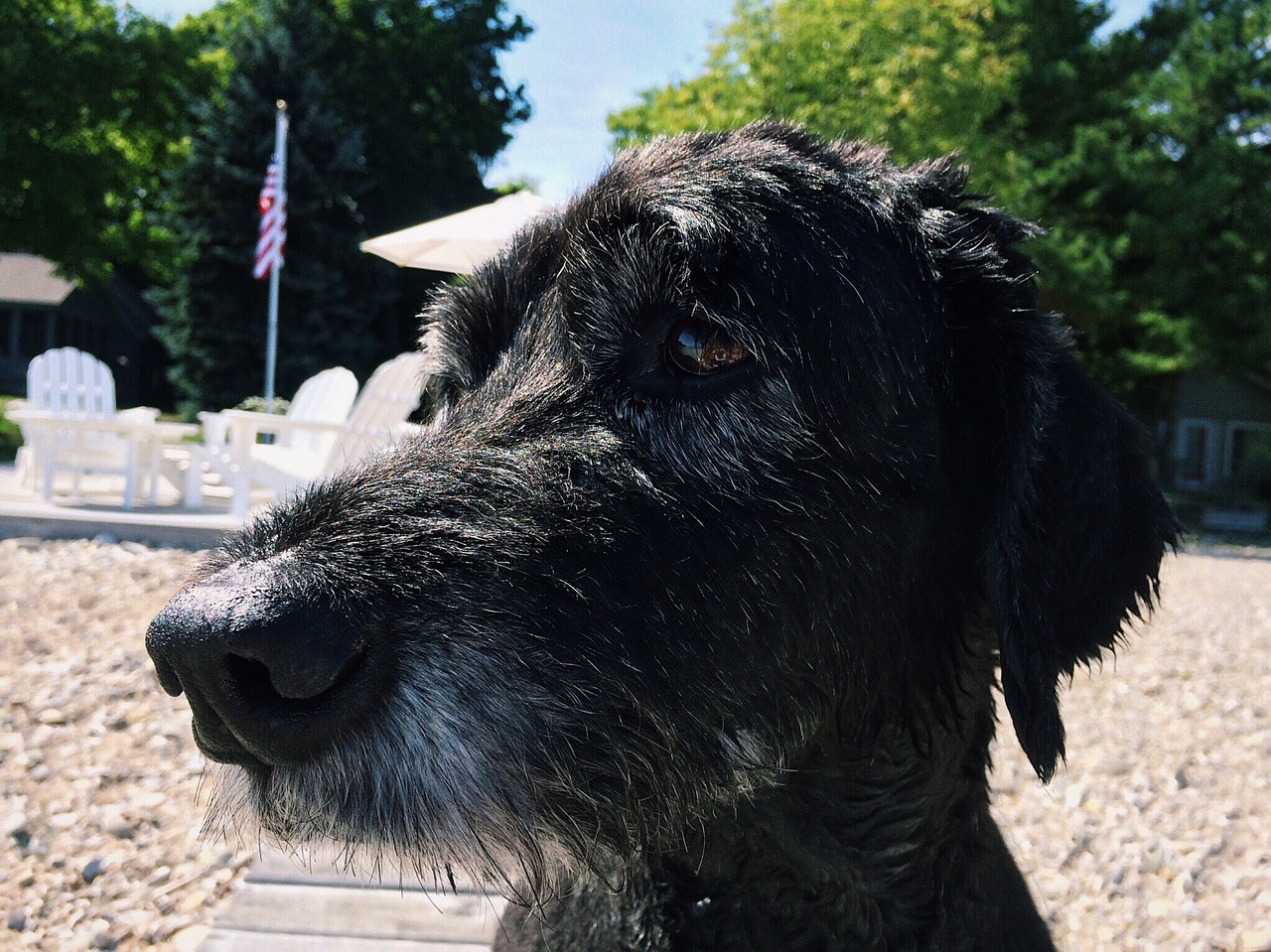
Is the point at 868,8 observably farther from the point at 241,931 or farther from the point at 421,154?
the point at 421,154

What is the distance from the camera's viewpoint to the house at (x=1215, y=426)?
30250 millimetres

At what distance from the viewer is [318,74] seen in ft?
106

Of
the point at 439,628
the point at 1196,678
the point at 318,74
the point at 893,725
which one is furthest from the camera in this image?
the point at 318,74

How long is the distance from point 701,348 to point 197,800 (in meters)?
1.41

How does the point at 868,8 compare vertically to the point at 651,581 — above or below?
above

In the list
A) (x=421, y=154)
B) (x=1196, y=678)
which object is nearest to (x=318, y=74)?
(x=421, y=154)

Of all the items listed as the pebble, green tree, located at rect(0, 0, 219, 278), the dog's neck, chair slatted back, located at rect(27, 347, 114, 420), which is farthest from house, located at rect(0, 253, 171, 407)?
the dog's neck

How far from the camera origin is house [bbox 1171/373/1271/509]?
1191 inches

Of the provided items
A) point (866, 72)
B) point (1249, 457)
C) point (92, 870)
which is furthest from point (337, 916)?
point (1249, 457)

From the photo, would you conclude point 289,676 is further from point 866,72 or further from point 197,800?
point 866,72

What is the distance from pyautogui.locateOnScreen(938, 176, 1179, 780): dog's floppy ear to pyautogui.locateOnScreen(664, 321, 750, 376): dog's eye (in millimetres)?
517

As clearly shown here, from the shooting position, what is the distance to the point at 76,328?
4359 centimetres

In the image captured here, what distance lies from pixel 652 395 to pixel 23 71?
26719 mm

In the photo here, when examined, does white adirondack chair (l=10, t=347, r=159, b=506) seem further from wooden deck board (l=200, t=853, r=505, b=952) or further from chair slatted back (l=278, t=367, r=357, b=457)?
wooden deck board (l=200, t=853, r=505, b=952)
